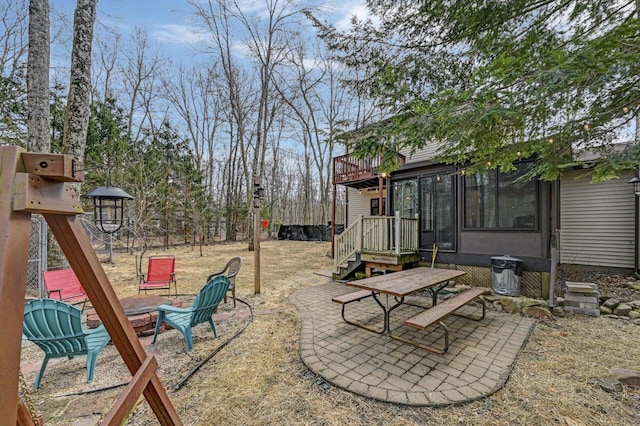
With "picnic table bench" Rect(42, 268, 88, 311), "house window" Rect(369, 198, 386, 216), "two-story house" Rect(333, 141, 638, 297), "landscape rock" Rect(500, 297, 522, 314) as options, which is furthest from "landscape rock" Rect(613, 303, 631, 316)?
"picnic table bench" Rect(42, 268, 88, 311)

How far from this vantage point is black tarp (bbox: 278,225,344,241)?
19.0m

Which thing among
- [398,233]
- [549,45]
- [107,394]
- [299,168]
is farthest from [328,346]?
[299,168]

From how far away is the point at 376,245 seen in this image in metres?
7.00

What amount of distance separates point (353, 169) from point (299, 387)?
338 inches

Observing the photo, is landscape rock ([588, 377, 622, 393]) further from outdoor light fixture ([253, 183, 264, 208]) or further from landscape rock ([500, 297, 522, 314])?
outdoor light fixture ([253, 183, 264, 208])

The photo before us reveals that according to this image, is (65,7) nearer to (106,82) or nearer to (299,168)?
(106,82)

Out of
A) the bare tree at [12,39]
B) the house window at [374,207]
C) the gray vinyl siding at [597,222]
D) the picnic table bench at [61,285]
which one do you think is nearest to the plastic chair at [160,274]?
the picnic table bench at [61,285]

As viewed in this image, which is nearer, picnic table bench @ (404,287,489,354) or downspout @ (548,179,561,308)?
picnic table bench @ (404,287,489,354)

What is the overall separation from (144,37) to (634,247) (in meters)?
23.3

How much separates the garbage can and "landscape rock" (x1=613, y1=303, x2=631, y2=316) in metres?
1.36

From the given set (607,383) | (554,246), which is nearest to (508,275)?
(554,246)

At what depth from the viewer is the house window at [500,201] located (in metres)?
5.77

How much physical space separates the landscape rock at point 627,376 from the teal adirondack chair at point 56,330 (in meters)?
5.44

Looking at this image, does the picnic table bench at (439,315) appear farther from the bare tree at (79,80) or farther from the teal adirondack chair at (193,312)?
the bare tree at (79,80)
